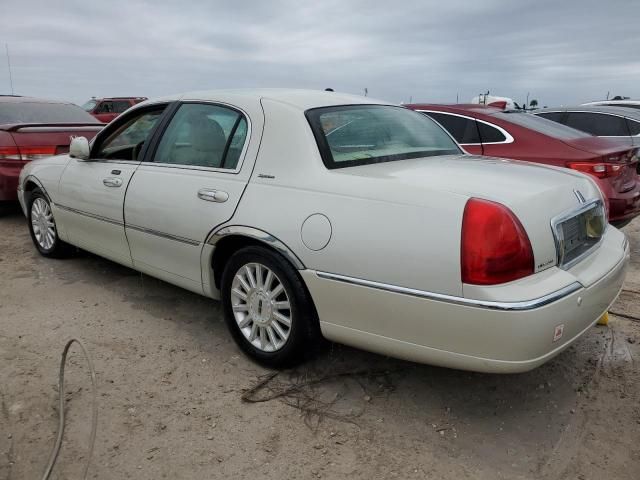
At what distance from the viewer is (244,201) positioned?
2973mm

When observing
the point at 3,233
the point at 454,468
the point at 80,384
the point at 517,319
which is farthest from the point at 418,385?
the point at 3,233

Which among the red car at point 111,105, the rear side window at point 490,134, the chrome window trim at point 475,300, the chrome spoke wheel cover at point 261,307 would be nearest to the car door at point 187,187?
the chrome spoke wheel cover at point 261,307

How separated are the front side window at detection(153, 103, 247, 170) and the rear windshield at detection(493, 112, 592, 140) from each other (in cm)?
327

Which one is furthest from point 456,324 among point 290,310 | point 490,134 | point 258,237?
point 490,134

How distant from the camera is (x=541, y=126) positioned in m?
5.46

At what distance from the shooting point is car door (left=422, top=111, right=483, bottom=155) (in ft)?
18.2

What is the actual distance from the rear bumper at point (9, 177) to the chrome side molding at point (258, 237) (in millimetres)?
4191

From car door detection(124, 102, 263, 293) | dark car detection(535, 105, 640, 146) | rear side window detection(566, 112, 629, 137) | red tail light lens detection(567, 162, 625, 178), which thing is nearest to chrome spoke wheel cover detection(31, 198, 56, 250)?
car door detection(124, 102, 263, 293)

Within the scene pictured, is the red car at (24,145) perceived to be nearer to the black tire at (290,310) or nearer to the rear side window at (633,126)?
the black tire at (290,310)

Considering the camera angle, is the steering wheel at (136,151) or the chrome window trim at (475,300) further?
the steering wheel at (136,151)

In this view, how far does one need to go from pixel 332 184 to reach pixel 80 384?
1.73 metres

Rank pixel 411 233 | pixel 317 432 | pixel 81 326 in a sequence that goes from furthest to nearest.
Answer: pixel 81 326
pixel 317 432
pixel 411 233

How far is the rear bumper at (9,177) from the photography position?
6.17 meters

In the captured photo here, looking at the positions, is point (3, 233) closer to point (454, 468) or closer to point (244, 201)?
point (244, 201)
